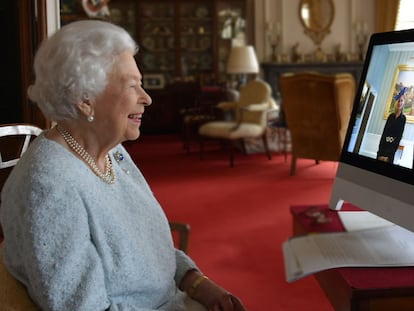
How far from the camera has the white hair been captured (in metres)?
1.05

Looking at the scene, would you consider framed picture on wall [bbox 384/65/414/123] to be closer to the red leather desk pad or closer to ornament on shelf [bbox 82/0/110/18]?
the red leather desk pad

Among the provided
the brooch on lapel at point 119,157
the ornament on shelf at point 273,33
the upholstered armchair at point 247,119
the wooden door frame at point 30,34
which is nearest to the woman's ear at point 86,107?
the brooch on lapel at point 119,157

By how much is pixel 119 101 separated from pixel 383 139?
1.86 ft

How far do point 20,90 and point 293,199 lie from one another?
2290mm

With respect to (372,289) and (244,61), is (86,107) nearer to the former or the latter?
(372,289)

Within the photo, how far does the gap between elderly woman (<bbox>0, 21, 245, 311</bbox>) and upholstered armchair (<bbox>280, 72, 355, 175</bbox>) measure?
12.1 ft

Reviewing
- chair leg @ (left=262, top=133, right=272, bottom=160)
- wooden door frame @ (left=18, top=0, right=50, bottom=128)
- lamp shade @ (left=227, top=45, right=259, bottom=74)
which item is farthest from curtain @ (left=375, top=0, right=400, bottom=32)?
wooden door frame @ (left=18, top=0, right=50, bottom=128)

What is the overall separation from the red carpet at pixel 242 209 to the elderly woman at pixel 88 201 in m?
1.37

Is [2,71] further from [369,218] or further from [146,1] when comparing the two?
[146,1]

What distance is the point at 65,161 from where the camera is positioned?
3.32ft

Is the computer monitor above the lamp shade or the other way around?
the other way around

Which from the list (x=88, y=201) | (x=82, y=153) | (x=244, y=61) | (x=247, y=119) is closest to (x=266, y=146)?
(x=247, y=119)

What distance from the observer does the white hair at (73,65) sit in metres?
1.05

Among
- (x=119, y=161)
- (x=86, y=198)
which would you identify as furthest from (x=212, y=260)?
(x=86, y=198)
